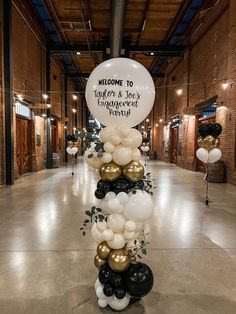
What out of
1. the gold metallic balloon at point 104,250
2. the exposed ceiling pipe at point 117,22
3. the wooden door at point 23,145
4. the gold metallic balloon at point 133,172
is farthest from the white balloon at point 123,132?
the wooden door at point 23,145

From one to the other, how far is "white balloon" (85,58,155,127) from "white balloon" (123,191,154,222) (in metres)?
0.60

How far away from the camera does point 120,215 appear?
192 centimetres

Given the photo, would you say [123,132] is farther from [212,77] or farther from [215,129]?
[212,77]

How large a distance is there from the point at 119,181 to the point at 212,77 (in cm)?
859

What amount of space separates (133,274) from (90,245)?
53.0 inches

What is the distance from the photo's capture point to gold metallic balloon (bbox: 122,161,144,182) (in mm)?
1939

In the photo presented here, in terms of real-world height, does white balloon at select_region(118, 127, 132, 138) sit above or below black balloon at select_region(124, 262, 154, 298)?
above

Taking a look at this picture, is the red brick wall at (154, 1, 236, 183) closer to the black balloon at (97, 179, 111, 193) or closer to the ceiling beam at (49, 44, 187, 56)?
the ceiling beam at (49, 44, 187, 56)

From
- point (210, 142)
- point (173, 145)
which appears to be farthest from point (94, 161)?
point (173, 145)

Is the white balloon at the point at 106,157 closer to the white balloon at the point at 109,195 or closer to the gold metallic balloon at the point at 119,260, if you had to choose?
the white balloon at the point at 109,195

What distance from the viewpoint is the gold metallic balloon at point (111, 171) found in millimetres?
1935

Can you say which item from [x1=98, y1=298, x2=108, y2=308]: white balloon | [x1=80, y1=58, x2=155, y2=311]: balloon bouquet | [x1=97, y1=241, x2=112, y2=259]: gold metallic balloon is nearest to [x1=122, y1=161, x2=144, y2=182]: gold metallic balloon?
[x1=80, y1=58, x2=155, y2=311]: balloon bouquet

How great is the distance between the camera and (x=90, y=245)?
3.17 metres

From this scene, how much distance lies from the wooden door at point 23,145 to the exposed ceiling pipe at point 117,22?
4334 millimetres
